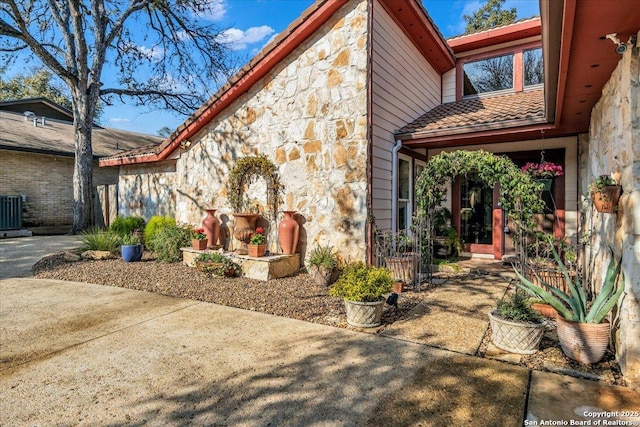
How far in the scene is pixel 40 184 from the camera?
14.0m

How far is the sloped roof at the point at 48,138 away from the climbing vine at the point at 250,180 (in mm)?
5127

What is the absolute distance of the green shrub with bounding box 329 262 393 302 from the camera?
415 centimetres

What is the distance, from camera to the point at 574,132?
6848 millimetres

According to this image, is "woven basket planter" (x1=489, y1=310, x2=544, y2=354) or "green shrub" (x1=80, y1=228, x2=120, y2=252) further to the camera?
"green shrub" (x1=80, y1=228, x2=120, y2=252)

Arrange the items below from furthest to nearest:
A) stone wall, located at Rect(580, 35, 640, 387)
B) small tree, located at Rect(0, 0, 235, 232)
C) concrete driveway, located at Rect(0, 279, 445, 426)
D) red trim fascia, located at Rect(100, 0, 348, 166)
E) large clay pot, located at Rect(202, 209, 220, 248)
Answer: small tree, located at Rect(0, 0, 235, 232)
large clay pot, located at Rect(202, 209, 220, 248)
red trim fascia, located at Rect(100, 0, 348, 166)
stone wall, located at Rect(580, 35, 640, 387)
concrete driveway, located at Rect(0, 279, 445, 426)

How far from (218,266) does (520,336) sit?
507 cm

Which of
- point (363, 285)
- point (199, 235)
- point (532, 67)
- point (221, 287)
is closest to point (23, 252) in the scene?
point (199, 235)

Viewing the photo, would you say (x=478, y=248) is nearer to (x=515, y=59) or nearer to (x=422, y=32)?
(x=515, y=59)

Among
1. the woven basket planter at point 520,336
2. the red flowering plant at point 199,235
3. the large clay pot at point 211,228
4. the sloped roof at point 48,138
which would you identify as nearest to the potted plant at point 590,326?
the woven basket planter at point 520,336

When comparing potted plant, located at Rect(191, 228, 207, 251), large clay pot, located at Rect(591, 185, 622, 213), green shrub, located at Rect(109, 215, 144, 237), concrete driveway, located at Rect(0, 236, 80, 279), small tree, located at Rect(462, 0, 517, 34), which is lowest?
concrete driveway, located at Rect(0, 236, 80, 279)

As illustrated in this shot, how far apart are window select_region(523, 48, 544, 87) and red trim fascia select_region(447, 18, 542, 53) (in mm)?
427

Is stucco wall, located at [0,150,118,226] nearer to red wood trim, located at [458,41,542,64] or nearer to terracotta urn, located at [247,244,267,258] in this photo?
terracotta urn, located at [247,244,267,258]

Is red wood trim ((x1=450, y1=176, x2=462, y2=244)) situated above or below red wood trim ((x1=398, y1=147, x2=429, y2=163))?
below

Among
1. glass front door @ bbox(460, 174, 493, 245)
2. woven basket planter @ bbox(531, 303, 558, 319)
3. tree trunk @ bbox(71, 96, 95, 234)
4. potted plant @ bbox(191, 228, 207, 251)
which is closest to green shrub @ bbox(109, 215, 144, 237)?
potted plant @ bbox(191, 228, 207, 251)
